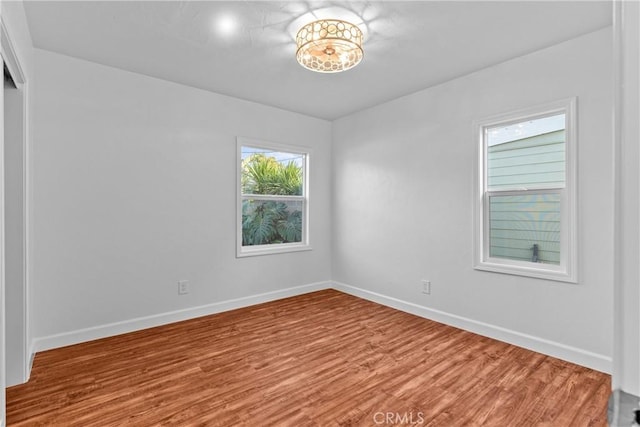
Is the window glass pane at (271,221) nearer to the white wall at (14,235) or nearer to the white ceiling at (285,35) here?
the white ceiling at (285,35)

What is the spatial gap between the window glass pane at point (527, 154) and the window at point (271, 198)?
2.40 meters

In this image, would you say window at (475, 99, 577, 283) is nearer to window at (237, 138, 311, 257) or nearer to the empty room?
the empty room

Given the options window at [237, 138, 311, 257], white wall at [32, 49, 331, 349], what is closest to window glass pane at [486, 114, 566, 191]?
window at [237, 138, 311, 257]

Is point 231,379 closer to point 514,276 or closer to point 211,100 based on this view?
point 514,276

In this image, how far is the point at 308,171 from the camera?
4594 mm

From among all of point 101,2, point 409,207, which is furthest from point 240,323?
point 101,2

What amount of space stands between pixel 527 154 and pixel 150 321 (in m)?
3.93

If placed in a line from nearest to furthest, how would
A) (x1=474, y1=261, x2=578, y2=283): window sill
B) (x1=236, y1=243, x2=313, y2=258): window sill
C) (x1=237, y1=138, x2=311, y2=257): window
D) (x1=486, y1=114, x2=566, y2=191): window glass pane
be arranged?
(x1=474, y1=261, x2=578, y2=283): window sill → (x1=486, y1=114, x2=566, y2=191): window glass pane → (x1=236, y1=243, x2=313, y2=258): window sill → (x1=237, y1=138, x2=311, y2=257): window

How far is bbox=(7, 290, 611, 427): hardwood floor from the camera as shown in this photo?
189 cm

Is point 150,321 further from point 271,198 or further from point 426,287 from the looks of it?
point 426,287

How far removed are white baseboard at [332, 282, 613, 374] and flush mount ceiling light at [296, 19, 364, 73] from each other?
263cm

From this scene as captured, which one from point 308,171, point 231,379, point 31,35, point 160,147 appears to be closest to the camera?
point 231,379

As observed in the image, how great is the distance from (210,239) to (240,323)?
100cm

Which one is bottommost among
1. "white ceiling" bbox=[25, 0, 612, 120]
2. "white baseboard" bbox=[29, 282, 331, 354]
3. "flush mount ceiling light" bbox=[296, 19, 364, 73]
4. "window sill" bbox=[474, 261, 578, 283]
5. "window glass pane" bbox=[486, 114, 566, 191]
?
"white baseboard" bbox=[29, 282, 331, 354]
